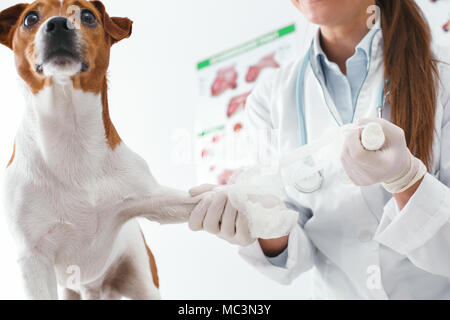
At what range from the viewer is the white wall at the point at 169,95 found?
49cm

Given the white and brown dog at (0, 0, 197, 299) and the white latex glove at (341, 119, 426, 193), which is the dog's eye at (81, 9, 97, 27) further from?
the white latex glove at (341, 119, 426, 193)

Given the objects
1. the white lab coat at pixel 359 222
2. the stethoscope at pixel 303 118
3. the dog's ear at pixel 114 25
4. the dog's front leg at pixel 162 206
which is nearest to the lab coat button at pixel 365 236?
the white lab coat at pixel 359 222

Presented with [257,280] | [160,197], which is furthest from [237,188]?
[257,280]

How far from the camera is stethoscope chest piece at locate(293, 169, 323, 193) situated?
1.93ft

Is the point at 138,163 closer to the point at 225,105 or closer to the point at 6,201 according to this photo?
the point at 6,201

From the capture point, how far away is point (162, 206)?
47 cm

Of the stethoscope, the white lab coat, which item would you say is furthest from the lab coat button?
the stethoscope

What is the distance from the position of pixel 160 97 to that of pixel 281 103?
20 cm

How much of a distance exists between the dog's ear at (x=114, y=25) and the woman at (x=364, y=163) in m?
0.18

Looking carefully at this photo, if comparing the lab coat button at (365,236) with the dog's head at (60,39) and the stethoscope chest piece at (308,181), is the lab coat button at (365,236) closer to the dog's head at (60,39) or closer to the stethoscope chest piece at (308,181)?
the stethoscope chest piece at (308,181)

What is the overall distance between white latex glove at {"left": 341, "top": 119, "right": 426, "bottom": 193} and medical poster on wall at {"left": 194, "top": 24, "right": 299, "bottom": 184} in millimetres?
197

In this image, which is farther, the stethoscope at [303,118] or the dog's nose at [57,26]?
the stethoscope at [303,118]
